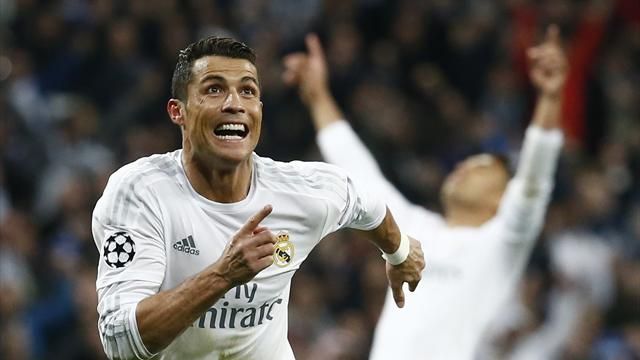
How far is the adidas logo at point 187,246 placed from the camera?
4.54 metres

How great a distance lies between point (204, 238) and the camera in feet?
15.1

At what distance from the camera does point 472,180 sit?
723 cm

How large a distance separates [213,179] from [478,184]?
9.10ft

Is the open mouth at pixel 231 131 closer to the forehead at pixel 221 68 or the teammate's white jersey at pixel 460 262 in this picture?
the forehead at pixel 221 68

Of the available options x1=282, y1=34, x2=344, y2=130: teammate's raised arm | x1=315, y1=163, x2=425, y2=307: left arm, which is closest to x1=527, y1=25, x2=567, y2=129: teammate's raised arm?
x1=282, y1=34, x2=344, y2=130: teammate's raised arm

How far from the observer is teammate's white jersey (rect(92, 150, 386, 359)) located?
170 inches

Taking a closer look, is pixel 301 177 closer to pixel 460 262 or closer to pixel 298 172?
pixel 298 172

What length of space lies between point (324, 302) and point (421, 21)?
3.41 m

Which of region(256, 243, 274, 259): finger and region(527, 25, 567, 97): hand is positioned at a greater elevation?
region(527, 25, 567, 97): hand

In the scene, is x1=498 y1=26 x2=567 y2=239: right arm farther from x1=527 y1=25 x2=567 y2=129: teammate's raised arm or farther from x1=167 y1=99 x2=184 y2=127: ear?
x1=167 y1=99 x2=184 y2=127: ear

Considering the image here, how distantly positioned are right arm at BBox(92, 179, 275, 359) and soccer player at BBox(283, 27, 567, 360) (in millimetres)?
2306

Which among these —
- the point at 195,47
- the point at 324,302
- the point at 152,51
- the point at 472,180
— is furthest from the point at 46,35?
the point at 195,47

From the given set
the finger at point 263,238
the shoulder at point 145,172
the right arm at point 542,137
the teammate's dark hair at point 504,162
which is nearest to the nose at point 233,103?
the shoulder at point 145,172

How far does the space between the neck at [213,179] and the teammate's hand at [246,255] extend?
0.57 meters
